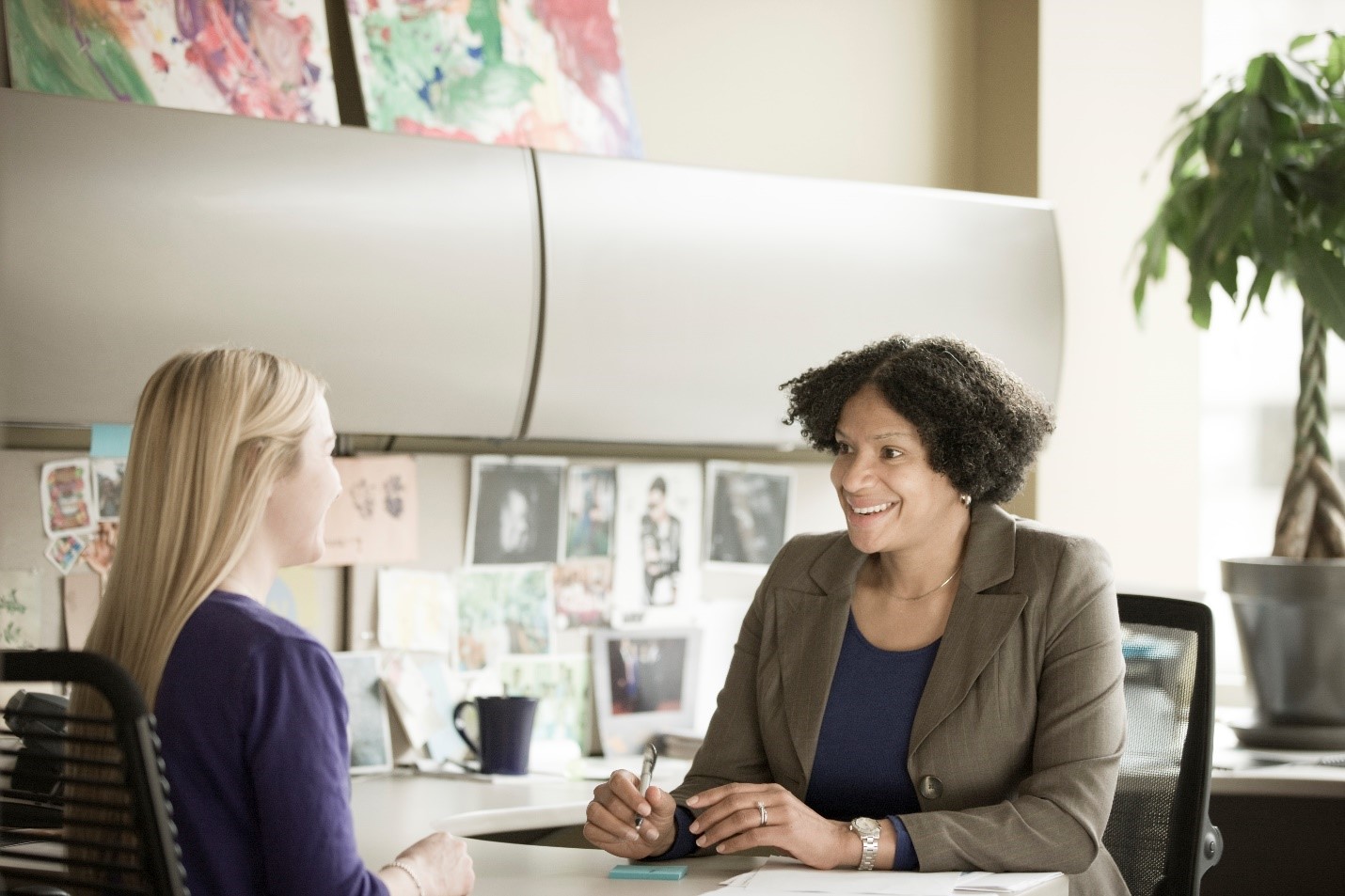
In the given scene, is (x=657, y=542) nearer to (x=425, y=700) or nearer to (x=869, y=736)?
(x=425, y=700)

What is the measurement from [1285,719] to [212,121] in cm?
207

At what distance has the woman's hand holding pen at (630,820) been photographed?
170 cm

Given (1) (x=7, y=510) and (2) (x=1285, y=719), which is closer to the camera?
(1) (x=7, y=510)

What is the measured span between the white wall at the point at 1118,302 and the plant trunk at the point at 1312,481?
1.21 ft

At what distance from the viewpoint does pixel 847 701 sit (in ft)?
6.12

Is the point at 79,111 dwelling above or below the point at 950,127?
below

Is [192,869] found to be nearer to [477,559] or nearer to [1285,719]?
[477,559]

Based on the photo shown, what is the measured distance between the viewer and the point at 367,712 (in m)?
2.49

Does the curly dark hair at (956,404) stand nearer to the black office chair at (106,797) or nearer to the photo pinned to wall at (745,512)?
the photo pinned to wall at (745,512)

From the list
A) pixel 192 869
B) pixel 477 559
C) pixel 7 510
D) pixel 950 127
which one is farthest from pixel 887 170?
pixel 192 869

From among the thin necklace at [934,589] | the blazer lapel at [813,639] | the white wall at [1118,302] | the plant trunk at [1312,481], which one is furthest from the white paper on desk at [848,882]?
the white wall at [1118,302]

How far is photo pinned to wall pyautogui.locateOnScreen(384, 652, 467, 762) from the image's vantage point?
252cm

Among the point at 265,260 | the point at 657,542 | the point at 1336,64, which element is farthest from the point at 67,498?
the point at 1336,64

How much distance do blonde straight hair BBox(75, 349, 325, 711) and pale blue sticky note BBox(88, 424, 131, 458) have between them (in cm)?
91
